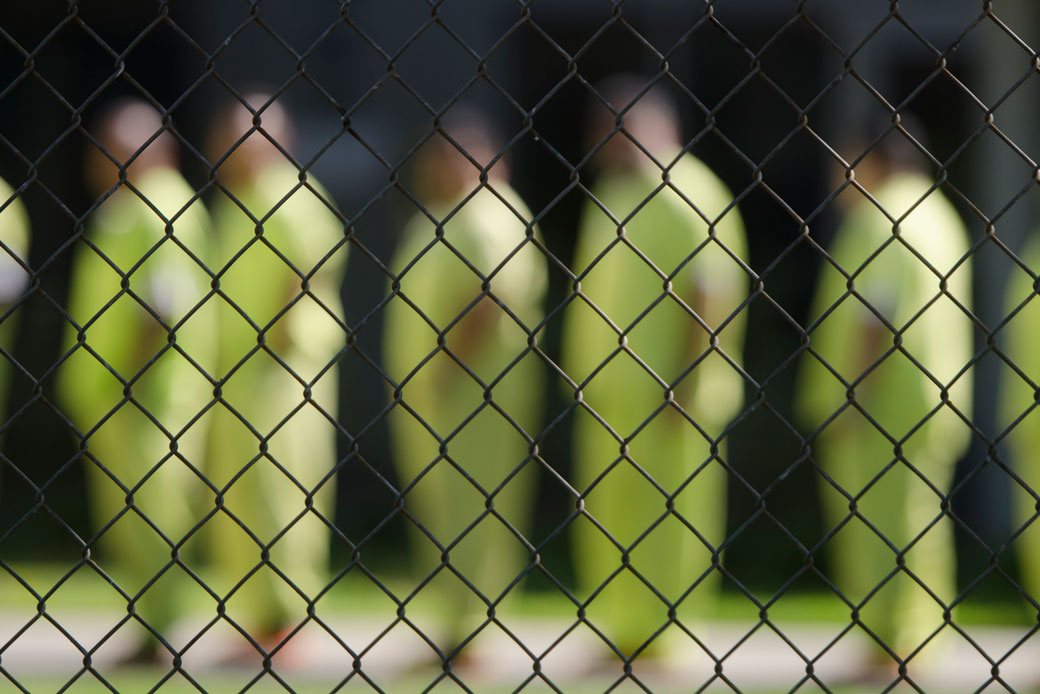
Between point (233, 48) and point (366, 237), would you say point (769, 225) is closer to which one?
point (366, 237)

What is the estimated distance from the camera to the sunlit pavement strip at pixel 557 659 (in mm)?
4523

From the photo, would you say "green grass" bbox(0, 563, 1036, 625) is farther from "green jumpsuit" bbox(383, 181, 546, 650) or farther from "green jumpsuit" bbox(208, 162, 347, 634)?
"green jumpsuit" bbox(208, 162, 347, 634)

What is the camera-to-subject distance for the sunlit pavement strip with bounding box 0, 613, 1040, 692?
14.8 feet

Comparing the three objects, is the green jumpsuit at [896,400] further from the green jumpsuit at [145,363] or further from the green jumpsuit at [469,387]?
the green jumpsuit at [145,363]

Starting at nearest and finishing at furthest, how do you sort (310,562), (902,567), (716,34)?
1. (902,567)
2. (310,562)
3. (716,34)

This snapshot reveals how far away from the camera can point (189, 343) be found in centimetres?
439

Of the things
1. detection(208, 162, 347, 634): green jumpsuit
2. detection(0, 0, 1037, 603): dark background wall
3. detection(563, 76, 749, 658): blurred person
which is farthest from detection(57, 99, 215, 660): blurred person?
detection(0, 0, 1037, 603): dark background wall

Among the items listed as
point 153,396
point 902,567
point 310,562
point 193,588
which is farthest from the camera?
point 193,588

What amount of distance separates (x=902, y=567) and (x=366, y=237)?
5890 millimetres

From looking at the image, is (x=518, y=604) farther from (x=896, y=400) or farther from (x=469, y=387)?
(x=896, y=400)

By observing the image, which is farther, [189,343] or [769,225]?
[769,225]

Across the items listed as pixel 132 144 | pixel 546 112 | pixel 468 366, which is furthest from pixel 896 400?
pixel 546 112

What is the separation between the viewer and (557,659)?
4812 mm

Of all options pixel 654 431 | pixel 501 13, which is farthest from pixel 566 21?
pixel 654 431
